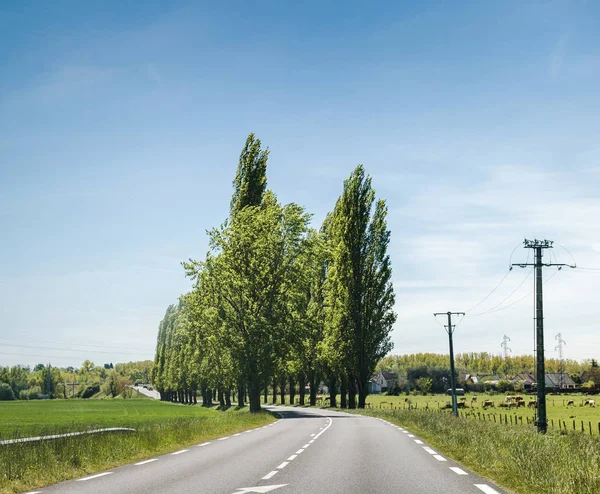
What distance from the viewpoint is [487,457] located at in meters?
12.6

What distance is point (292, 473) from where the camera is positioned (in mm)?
11477

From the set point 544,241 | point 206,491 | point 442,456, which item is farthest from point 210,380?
point 206,491

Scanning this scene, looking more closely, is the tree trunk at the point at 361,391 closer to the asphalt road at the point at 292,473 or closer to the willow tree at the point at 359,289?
the willow tree at the point at 359,289

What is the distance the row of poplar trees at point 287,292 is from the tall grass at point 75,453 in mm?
23649

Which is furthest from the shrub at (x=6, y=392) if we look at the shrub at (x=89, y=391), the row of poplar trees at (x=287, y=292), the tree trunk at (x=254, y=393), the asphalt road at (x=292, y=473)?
the asphalt road at (x=292, y=473)

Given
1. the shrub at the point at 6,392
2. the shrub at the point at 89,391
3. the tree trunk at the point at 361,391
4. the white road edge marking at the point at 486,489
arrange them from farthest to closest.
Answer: the shrub at the point at 89,391
the shrub at the point at 6,392
the tree trunk at the point at 361,391
the white road edge marking at the point at 486,489

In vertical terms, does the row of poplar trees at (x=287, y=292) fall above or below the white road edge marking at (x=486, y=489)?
above

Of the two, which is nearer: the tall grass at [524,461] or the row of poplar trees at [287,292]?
the tall grass at [524,461]

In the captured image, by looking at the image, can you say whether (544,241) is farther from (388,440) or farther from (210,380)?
(210,380)

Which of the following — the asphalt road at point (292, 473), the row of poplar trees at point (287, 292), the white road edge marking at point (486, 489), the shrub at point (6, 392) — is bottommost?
the shrub at point (6, 392)

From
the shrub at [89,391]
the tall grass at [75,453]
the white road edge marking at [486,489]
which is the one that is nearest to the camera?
the white road edge marking at [486,489]

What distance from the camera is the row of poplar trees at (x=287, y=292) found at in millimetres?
43906

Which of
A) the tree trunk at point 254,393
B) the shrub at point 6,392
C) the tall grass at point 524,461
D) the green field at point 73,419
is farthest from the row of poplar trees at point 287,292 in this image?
the shrub at point 6,392

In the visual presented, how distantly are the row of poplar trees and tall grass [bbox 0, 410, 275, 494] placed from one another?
23.6 meters
